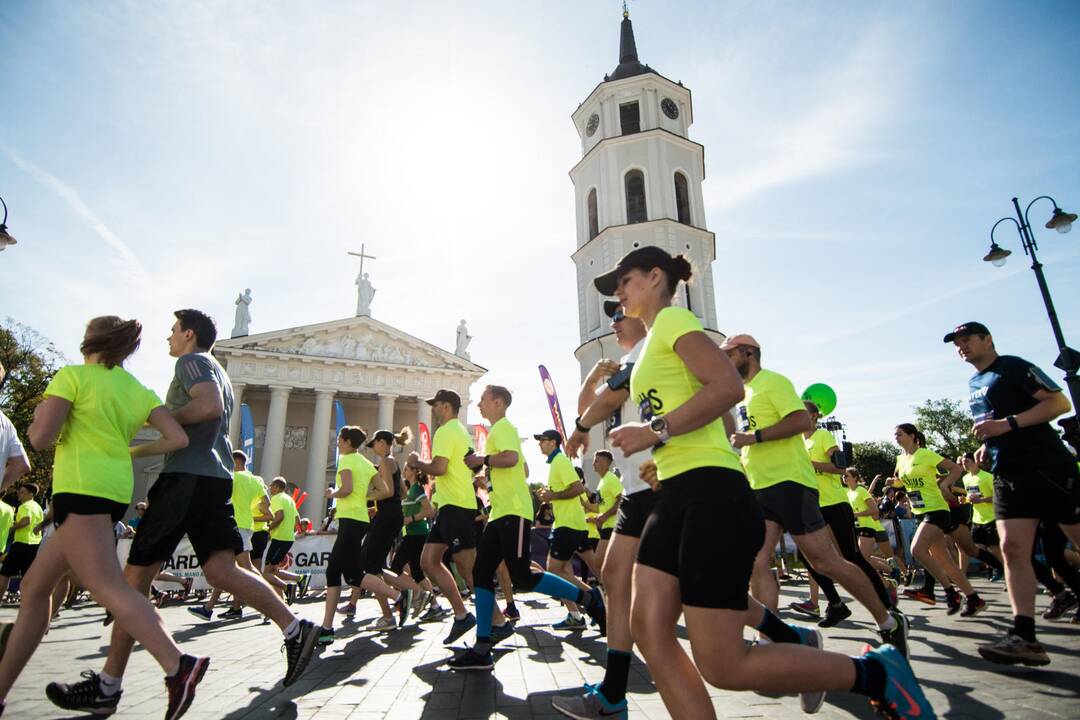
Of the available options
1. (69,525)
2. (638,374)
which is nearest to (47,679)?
(69,525)

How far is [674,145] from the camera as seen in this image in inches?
1389

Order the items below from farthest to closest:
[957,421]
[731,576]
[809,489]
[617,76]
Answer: [957,421]
[617,76]
[809,489]
[731,576]

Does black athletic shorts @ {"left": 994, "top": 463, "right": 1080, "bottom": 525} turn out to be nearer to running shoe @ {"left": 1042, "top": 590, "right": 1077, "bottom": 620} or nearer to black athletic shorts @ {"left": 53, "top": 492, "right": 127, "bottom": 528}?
running shoe @ {"left": 1042, "top": 590, "right": 1077, "bottom": 620}

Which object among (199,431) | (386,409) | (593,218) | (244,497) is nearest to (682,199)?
(593,218)

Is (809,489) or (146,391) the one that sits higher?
(146,391)

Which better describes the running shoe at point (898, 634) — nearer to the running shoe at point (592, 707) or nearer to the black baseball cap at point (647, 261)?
the running shoe at point (592, 707)

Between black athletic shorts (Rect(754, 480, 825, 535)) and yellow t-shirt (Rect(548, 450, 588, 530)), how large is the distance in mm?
2965

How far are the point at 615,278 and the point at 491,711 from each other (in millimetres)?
2425

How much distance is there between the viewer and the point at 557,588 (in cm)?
493

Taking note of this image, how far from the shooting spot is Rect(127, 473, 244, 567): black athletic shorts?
11.1 ft

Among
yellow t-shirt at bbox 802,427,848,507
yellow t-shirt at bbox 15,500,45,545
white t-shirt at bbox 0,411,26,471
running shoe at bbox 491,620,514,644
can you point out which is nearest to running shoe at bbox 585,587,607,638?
running shoe at bbox 491,620,514,644

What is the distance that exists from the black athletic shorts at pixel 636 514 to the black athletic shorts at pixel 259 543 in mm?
8244

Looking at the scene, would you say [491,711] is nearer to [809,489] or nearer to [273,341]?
[809,489]

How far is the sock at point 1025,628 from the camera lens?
356cm
